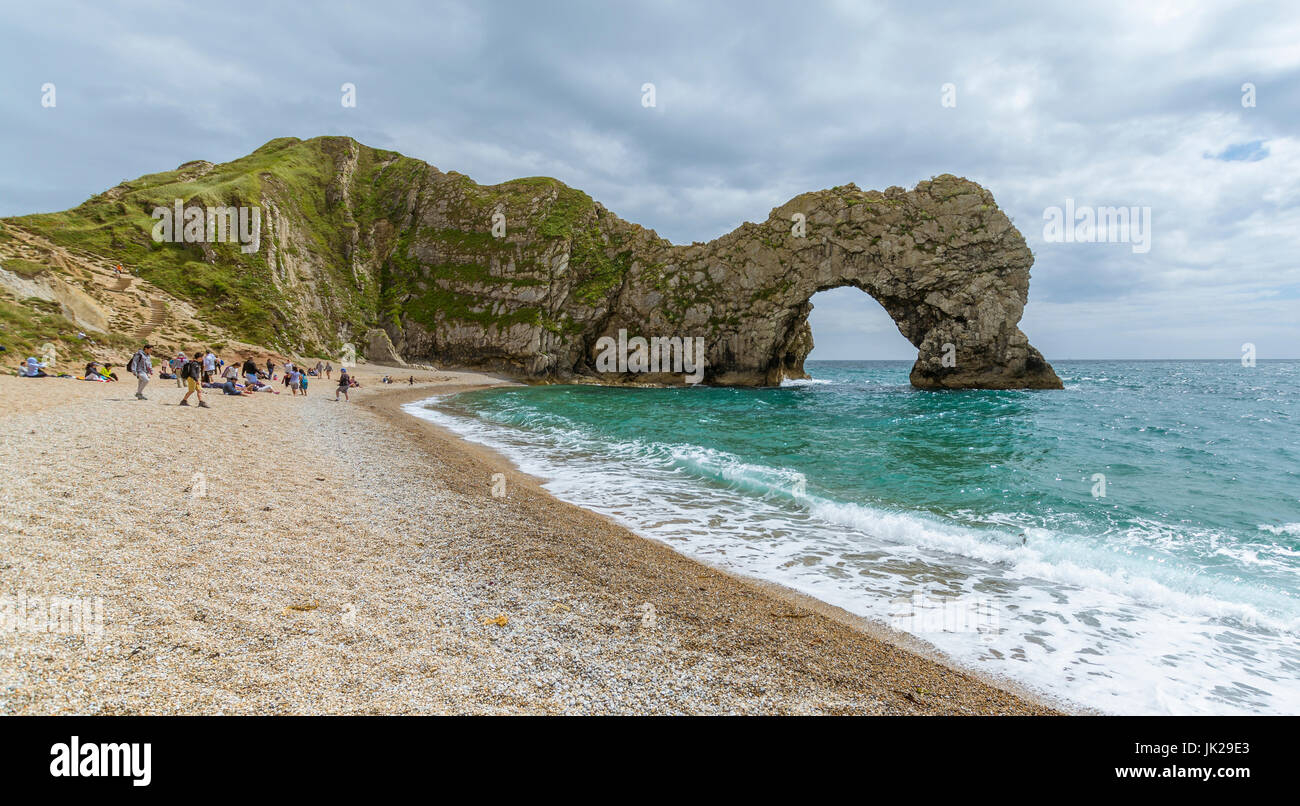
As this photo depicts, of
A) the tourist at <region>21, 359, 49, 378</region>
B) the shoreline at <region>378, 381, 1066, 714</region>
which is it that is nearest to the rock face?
the tourist at <region>21, 359, 49, 378</region>

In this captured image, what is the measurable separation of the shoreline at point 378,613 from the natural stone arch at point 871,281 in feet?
212

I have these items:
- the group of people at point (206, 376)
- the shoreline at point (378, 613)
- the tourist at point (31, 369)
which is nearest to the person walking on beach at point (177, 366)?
the group of people at point (206, 376)

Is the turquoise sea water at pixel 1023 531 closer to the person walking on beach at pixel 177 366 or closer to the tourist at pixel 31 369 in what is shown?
the person walking on beach at pixel 177 366

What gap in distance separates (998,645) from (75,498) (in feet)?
46.6

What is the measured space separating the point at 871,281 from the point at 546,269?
4909cm

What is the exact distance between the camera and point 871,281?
65688 millimetres

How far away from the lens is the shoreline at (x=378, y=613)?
416cm

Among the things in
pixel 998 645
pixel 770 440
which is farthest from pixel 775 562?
pixel 770 440

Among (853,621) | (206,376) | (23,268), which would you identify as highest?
(23,268)

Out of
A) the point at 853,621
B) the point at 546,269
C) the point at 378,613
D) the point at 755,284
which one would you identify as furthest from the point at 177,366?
the point at 755,284

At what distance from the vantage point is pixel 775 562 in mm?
9562

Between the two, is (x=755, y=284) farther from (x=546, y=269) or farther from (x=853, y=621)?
(x=853, y=621)

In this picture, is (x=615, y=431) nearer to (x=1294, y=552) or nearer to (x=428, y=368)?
(x=1294, y=552)
